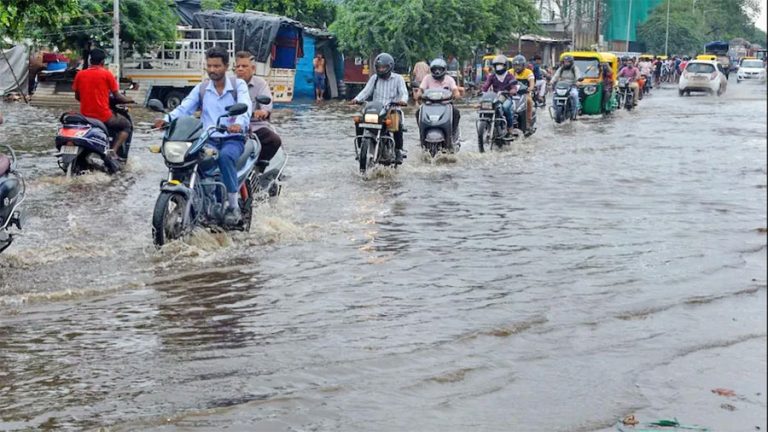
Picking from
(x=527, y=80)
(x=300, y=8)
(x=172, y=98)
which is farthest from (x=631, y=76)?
(x=300, y=8)

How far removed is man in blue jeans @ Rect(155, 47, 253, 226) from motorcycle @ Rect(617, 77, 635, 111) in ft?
74.4

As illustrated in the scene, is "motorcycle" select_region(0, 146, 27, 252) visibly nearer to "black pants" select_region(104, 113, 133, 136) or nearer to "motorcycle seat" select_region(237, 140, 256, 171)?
"motorcycle seat" select_region(237, 140, 256, 171)

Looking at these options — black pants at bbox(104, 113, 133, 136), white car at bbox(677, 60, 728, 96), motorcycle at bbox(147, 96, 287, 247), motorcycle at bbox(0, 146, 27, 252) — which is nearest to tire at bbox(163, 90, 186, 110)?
black pants at bbox(104, 113, 133, 136)

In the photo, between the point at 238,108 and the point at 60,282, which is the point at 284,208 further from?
the point at 60,282

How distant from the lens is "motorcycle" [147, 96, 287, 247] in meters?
7.34

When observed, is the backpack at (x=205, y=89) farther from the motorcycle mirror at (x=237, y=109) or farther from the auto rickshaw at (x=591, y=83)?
the auto rickshaw at (x=591, y=83)

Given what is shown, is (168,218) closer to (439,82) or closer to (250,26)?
(439,82)

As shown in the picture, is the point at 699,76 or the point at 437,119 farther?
the point at 699,76

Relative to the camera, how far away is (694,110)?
29625mm

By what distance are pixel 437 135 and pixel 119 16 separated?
13.9 metres

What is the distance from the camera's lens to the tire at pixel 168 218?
727 centimetres

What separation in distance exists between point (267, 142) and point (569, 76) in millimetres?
14587

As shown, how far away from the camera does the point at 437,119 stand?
13844 millimetres


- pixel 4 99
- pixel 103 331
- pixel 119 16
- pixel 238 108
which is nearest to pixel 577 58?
pixel 119 16
